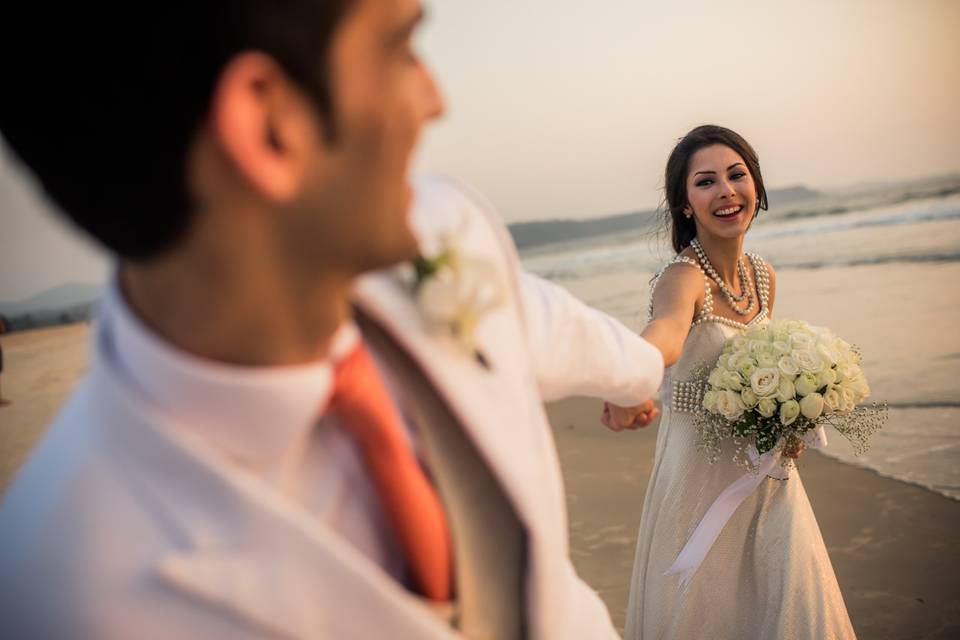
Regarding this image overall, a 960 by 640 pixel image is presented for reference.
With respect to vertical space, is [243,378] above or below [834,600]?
above

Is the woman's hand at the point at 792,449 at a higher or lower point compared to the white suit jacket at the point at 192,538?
lower

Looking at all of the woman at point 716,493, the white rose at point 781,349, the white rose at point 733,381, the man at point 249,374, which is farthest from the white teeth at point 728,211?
the man at point 249,374

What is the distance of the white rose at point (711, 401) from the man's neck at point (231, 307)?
8.78ft

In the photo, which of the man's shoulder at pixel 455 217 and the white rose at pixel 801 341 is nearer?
the man's shoulder at pixel 455 217

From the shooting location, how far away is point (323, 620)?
1.07 m

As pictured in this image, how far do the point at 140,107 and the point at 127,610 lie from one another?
2.15 feet

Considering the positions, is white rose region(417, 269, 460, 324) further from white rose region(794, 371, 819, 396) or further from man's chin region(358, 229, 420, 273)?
white rose region(794, 371, 819, 396)

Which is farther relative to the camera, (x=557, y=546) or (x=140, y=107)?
(x=557, y=546)

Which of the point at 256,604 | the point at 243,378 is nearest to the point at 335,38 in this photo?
the point at 243,378

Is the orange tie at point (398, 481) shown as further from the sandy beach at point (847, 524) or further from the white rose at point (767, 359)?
the sandy beach at point (847, 524)

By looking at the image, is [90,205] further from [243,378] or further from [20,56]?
[243,378]

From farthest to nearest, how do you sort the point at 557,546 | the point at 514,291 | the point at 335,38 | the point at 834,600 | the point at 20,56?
1. the point at 834,600
2. the point at 514,291
3. the point at 557,546
4. the point at 335,38
5. the point at 20,56

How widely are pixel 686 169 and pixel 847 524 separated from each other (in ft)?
10.4

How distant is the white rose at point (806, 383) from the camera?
3.30m
